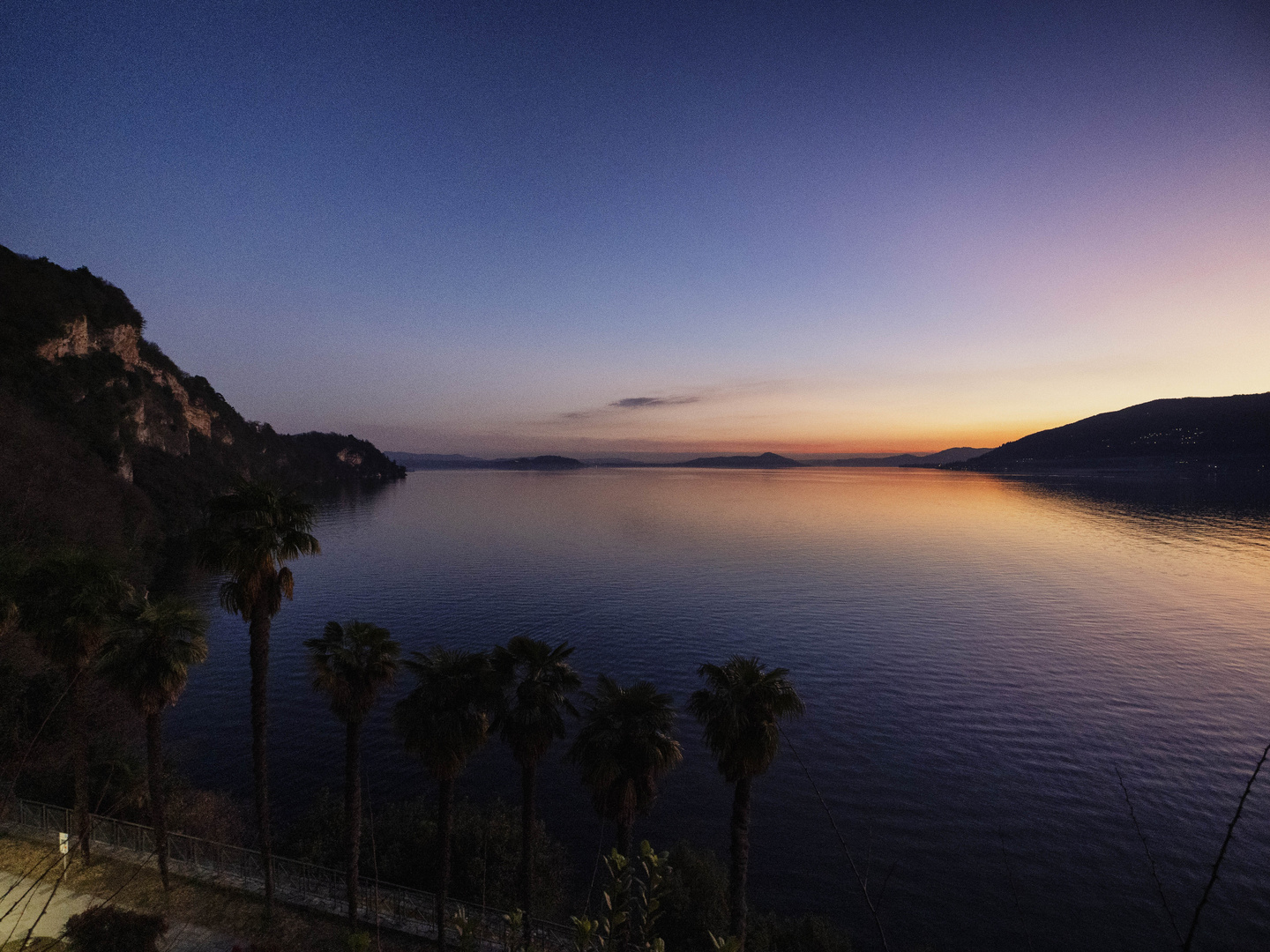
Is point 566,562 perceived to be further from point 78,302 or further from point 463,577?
point 78,302

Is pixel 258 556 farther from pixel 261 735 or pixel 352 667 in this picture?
pixel 261 735

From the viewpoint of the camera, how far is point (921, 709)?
46750mm

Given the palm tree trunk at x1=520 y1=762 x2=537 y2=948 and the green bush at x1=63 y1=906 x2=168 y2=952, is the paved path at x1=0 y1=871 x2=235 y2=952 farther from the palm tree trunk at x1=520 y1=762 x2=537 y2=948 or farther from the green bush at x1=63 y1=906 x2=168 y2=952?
the palm tree trunk at x1=520 y1=762 x2=537 y2=948

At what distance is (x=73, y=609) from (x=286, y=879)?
15.1 metres

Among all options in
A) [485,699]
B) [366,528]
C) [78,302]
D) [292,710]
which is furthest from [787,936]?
[78,302]

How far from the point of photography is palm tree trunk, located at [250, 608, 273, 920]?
22.9 metres

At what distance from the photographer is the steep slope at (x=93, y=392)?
82094 mm

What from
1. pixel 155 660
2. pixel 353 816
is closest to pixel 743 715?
pixel 353 816

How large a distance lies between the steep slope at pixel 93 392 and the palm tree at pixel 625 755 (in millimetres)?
62717

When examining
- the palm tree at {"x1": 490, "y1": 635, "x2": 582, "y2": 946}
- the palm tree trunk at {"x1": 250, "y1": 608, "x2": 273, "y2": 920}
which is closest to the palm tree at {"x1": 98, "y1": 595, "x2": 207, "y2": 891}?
the palm tree trunk at {"x1": 250, "y1": 608, "x2": 273, "y2": 920}

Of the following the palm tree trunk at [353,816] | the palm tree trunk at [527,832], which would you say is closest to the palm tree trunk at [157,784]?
the palm tree trunk at [353,816]

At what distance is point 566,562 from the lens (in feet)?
315

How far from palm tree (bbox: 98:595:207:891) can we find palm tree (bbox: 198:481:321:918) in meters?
1.96

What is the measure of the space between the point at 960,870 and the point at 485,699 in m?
28.1
